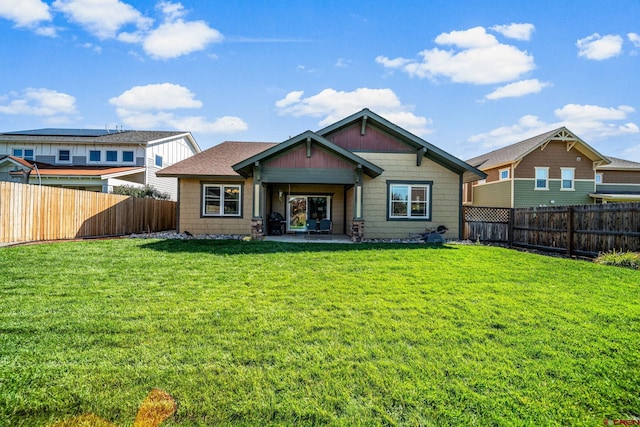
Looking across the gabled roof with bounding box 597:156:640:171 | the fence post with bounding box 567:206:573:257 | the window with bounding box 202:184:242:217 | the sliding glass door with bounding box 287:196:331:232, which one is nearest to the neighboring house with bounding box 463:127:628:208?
the gabled roof with bounding box 597:156:640:171

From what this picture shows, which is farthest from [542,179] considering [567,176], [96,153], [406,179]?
[96,153]

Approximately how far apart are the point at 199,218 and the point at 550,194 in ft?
75.2

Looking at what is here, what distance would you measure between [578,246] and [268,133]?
2022 cm

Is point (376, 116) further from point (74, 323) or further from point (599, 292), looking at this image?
point (74, 323)

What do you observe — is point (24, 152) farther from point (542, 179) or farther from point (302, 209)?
point (542, 179)

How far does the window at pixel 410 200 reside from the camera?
1474 centimetres

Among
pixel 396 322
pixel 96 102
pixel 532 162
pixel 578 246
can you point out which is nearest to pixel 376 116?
pixel 578 246

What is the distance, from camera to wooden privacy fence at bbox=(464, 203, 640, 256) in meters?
9.77

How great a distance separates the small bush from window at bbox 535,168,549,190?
16103 mm

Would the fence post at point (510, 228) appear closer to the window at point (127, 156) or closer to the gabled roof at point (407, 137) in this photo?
the gabled roof at point (407, 137)

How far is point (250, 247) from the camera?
10.6 meters

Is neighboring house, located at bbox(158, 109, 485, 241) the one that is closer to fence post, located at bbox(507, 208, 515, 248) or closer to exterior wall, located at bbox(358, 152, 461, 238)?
exterior wall, located at bbox(358, 152, 461, 238)

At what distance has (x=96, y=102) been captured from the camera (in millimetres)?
16828

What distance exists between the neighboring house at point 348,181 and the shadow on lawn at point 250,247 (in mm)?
1691
